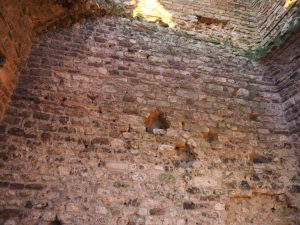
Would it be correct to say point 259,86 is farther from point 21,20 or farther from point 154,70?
point 21,20

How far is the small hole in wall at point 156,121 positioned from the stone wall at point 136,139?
0.01 meters

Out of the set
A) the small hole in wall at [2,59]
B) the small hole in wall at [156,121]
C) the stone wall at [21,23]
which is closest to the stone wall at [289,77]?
the small hole in wall at [156,121]

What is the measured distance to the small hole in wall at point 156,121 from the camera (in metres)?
3.38

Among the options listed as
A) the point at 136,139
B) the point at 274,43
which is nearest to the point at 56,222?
the point at 136,139

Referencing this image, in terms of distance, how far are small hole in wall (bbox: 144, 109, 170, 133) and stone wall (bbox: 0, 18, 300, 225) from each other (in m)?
0.01

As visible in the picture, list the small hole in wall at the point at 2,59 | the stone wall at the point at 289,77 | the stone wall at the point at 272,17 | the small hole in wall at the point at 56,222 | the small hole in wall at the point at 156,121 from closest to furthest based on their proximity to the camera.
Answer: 1. the small hole in wall at the point at 56,222
2. the small hole in wall at the point at 2,59
3. the small hole in wall at the point at 156,121
4. the stone wall at the point at 289,77
5. the stone wall at the point at 272,17

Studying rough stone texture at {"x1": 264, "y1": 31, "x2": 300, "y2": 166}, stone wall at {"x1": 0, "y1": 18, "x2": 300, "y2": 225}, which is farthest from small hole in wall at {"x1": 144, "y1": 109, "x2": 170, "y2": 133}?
rough stone texture at {"x1": 264, "y1": 31, "x2": 300, "y2": 166}

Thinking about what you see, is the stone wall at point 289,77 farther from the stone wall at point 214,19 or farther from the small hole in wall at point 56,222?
the small hole in wall at point 56,222

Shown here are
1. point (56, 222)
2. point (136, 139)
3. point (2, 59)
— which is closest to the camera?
point (56, 222)

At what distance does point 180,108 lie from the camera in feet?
11.7

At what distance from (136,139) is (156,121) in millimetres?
426

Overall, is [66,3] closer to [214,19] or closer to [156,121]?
[156,121]

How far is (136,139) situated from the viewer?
3.16m

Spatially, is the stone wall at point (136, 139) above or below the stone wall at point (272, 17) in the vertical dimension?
below
